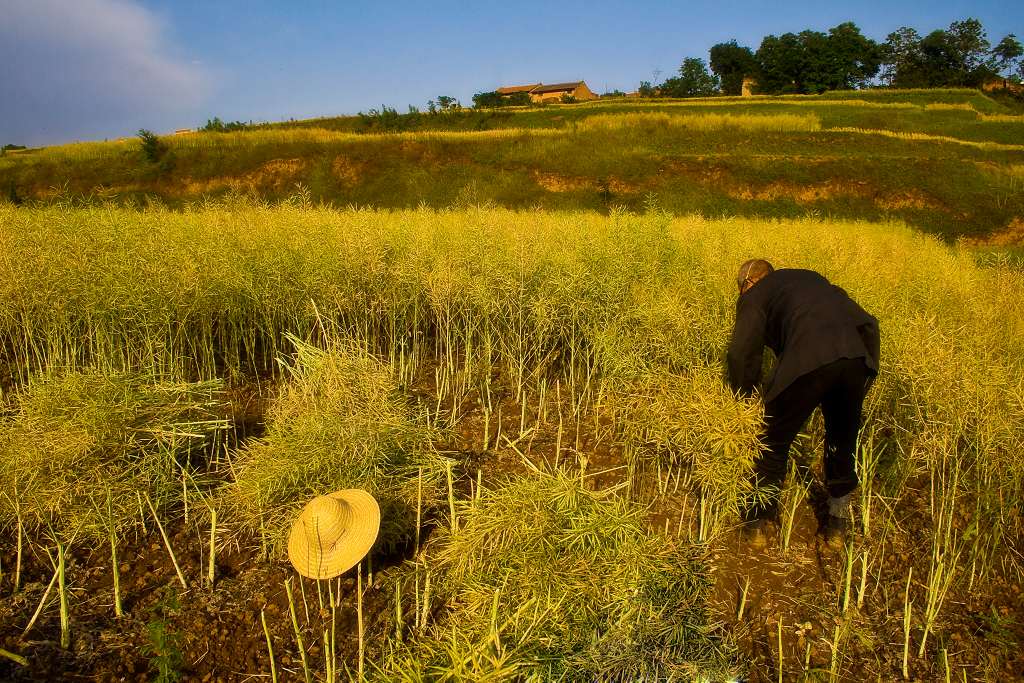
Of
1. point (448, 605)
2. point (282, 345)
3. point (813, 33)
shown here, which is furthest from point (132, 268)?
point (813, 33)

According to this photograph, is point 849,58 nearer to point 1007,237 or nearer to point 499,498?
point 1007,237

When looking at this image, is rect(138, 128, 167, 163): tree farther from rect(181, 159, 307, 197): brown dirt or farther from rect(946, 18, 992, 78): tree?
rect(946, 18, 992, 78): tree

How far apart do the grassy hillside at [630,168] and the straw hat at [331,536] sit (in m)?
15.2

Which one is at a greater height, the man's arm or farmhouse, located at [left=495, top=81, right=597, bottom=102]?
farmhouse, located at [left=495, top=81, right=597, bottom=102]

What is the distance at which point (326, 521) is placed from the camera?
111 inches

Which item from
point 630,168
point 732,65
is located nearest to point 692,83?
point 732,65

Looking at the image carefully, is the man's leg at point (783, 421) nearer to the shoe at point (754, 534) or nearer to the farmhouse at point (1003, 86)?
the shoe at point (754, 534)

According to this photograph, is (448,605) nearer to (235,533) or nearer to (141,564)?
(235,533)

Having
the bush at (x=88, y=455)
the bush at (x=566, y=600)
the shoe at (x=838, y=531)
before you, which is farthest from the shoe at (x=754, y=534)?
the bush at (x=88, y=455)

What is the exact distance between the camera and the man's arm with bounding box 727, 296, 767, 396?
3.50 metres

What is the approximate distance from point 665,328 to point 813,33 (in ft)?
232

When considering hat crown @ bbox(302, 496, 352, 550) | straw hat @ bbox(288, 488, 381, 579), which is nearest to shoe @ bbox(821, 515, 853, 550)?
straw hat @ bbox(288, 488, 381, 579)

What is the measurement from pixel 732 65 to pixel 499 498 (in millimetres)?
78503

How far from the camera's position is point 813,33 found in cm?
6103
